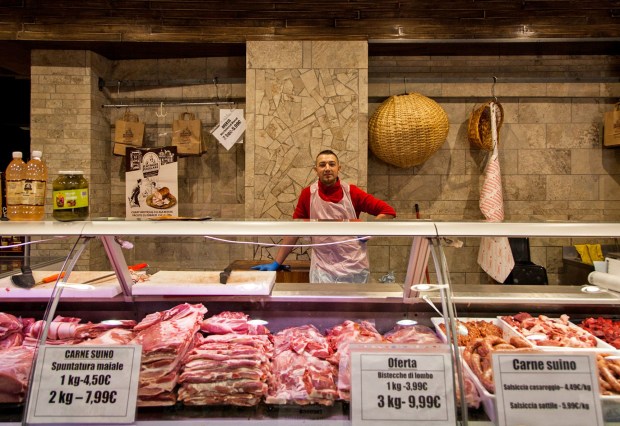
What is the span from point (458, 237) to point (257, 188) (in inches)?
156

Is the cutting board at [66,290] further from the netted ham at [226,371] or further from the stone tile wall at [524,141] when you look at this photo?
the stone tile wall at [524,141]

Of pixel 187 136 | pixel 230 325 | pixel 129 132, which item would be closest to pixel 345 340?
pixel 230 325

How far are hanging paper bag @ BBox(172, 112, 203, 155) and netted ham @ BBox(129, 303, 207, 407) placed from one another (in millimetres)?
3854

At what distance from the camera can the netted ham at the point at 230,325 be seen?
6.73ft

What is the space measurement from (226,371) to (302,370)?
29 cm

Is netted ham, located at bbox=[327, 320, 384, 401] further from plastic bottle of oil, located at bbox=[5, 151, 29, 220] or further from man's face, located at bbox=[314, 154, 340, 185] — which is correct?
man's face, located at bbox=[314, 154, 340, 185]

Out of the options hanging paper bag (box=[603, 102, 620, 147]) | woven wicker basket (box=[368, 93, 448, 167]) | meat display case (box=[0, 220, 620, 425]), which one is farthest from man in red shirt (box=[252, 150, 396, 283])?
hanging paper bag (box=[603, 102, 620, 147])

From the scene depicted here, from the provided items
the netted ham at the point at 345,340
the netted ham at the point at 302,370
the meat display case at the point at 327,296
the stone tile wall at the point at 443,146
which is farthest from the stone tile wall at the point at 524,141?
the netted ham at the point at 302,370

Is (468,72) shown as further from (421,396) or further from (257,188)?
(421,396)

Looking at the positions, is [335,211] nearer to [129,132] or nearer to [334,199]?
[334,199]

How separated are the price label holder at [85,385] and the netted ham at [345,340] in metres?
0.73

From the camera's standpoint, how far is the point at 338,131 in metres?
5.45

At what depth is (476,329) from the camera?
2.05 metres

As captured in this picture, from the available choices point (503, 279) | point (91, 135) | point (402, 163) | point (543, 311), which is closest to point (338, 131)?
point (402, 163)
